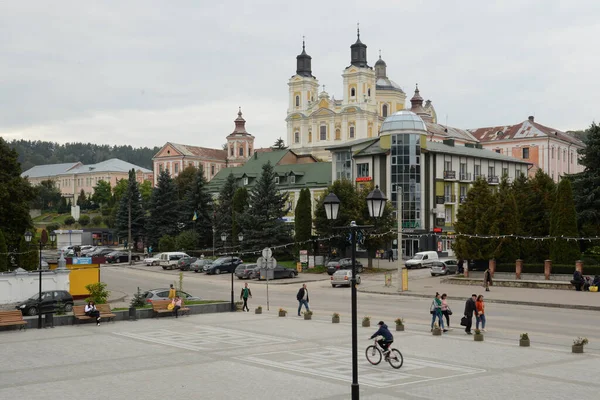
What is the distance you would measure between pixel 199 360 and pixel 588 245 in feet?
132

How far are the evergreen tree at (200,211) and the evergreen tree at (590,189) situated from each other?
43381 mm

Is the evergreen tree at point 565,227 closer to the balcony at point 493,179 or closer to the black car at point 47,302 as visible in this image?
the black car at point 47,302

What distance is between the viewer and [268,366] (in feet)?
61.0

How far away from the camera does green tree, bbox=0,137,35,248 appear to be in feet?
170

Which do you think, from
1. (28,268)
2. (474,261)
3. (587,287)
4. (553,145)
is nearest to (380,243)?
(474,261)

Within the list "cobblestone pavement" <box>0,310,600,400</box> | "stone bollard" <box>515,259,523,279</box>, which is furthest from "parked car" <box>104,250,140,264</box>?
"cobblestone pavement" <box>0,310,600,400</box>

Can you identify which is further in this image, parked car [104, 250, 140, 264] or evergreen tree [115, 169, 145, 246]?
evergreen tree [115, 169, 145, 246]

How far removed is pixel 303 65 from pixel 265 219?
80.5 m

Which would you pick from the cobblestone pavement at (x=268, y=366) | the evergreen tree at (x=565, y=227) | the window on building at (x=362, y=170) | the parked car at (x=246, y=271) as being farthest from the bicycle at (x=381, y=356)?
the window on building at (x=362, y=170)

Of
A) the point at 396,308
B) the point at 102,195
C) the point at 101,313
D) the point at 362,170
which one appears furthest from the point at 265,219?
the point at 102,195

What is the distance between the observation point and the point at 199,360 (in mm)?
19641

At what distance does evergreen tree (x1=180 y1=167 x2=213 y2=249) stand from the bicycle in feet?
212

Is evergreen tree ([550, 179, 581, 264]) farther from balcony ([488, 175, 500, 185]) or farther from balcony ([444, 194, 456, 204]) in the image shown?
balcony ([488, 175, 500, 185])

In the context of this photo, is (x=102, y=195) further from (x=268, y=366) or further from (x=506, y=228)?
(x=268, y=366)
